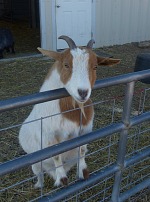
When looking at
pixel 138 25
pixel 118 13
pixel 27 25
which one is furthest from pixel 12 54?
pixel 27 25

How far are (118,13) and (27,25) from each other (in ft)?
14.9

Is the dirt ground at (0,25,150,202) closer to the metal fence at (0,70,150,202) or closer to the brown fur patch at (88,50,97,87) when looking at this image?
the metal fence at (0,70,150,202)

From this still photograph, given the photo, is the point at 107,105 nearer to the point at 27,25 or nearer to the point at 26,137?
the point at 26,137

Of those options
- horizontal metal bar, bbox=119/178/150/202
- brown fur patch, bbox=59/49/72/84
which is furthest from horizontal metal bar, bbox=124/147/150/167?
brown fur patch, bbox=59/49/72/84

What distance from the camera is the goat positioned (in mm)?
1537

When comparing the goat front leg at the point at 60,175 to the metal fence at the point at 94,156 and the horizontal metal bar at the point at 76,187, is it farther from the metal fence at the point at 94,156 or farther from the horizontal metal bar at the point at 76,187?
the horizontal metal bar at the point at 76,187

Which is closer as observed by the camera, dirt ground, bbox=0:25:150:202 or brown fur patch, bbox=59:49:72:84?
brown fur patch, bbox=59:49:72:84

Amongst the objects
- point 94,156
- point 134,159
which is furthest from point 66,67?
point 94,156

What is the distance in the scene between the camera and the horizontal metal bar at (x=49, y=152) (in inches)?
49.6

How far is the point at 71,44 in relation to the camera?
1.70 metres

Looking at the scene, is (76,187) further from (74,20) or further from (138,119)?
(74,20)

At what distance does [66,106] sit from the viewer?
187 centimetres

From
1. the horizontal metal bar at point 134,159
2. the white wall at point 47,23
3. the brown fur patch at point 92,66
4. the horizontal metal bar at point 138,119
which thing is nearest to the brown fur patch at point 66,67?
the brown fur patch at point 92,66

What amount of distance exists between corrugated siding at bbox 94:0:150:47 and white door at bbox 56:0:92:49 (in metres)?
0.27
